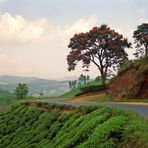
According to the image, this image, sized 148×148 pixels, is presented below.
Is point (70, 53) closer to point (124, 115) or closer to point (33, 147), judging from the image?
point (33, 147)

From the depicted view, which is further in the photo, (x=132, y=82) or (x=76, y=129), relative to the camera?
(x=132, y=82)

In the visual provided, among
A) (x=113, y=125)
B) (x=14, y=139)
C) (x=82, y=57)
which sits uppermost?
(x=82, y=57)

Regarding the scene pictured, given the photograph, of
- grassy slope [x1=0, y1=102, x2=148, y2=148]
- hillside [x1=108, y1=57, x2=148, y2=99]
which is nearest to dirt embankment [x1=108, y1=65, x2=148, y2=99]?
hillside [x1=108, y1=57, x2=148, y2=99]

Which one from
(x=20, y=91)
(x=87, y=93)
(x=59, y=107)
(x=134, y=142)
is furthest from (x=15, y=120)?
Answer: (x=20, y=91)

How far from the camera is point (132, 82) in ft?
127

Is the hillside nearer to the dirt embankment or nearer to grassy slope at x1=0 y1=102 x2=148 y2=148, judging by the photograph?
the dirt embankment

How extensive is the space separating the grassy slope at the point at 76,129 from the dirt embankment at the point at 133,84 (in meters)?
9.90

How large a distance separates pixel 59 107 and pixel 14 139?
465 cm

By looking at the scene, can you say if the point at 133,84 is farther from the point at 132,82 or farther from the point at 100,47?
the point at 100,47

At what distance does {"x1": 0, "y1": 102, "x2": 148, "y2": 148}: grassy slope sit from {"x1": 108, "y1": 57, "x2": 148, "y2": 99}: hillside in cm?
999

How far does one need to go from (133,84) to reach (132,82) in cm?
57

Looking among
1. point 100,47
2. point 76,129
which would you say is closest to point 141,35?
point 100,47

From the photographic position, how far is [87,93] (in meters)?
55.7

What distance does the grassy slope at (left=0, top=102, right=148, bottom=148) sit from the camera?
44.2 ft
